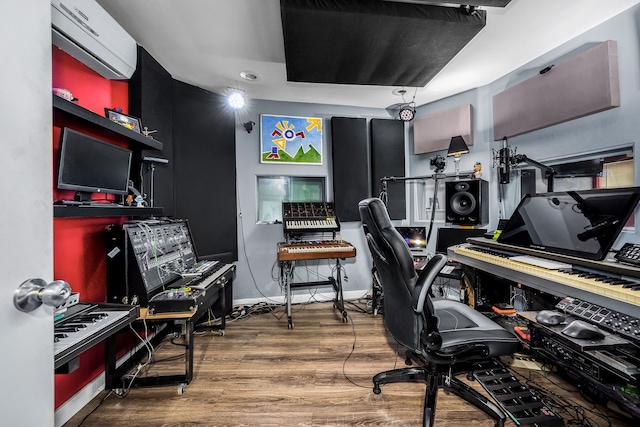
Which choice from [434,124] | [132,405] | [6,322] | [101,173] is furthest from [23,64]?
[434,124]

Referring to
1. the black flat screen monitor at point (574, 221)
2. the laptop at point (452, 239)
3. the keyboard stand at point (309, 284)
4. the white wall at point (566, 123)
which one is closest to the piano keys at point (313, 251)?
the keyboard stand at point (309, 284)

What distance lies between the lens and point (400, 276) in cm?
136

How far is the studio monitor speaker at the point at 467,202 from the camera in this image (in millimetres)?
2828

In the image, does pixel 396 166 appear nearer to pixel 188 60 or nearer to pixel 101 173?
pixel 188 60

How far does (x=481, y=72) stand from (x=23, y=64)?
352 centimetres

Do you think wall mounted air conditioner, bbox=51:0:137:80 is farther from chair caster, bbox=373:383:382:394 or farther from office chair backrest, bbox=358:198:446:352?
chair caster, bbox=373:383:382:394

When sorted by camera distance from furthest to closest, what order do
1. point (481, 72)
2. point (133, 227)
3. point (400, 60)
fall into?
point (481, 72)
point (400, 60)
point (133, 227)

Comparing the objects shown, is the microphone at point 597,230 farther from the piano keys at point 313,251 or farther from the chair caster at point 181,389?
the chair caster at point 181,389

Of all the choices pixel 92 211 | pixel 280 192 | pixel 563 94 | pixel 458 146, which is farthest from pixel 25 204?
pixel 563 94

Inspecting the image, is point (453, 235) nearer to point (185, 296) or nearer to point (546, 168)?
point (546, 168)

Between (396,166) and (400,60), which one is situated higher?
(400,60)

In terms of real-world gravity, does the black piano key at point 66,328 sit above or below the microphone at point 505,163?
below

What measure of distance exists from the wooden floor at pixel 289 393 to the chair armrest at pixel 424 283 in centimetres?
84

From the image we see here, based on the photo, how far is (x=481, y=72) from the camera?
9.18ft
